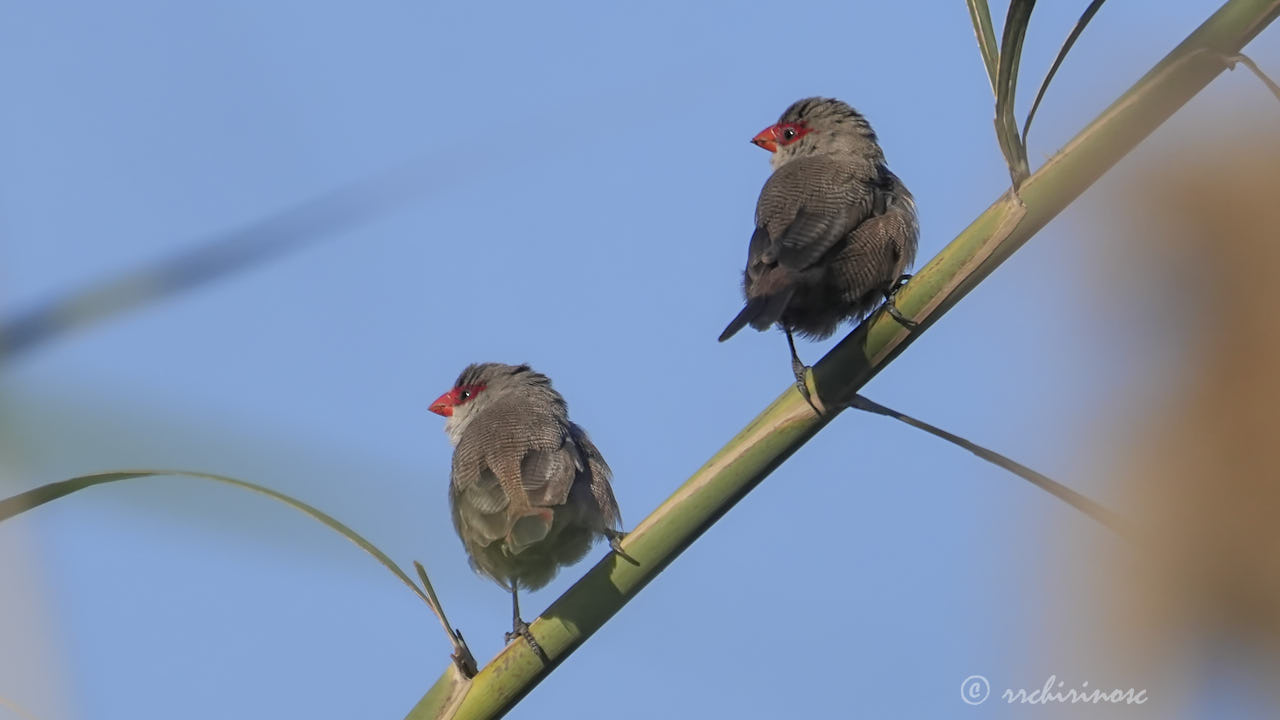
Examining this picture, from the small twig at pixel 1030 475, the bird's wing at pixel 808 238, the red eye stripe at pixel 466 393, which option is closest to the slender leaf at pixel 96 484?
the small twig at pixel 1030 475

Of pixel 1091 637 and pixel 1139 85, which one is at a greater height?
pixel 1139 85

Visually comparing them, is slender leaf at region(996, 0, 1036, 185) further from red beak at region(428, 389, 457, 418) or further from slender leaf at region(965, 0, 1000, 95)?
red beak at region(428, 389, 457, 418)

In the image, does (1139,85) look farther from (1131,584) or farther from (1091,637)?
(1091,637)

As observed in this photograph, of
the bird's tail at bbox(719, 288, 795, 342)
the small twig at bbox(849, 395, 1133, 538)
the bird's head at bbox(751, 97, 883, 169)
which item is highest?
the bird's head at bbox(751, 97, 883, 169)

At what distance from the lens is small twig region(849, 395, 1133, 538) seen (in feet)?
5.00

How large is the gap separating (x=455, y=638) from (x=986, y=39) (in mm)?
1194

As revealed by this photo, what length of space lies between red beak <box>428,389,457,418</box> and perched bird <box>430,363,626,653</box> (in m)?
1.01

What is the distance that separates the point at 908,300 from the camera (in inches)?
70.7

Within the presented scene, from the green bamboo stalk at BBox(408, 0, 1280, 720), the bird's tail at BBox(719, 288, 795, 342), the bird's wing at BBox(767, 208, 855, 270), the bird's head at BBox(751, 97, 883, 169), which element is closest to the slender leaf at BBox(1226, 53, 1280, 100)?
the green bamboo stalk at BBox(408, 0, 1280, 720)

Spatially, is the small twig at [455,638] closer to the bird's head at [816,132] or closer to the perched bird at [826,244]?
the perched bird at [826,244]

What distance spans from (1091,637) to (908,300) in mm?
1802

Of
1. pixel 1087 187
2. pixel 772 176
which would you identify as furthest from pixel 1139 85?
pixel 772 176

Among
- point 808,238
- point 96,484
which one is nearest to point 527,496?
point 808,238

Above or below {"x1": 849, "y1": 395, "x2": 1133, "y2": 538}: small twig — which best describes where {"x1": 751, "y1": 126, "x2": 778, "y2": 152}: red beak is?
above
